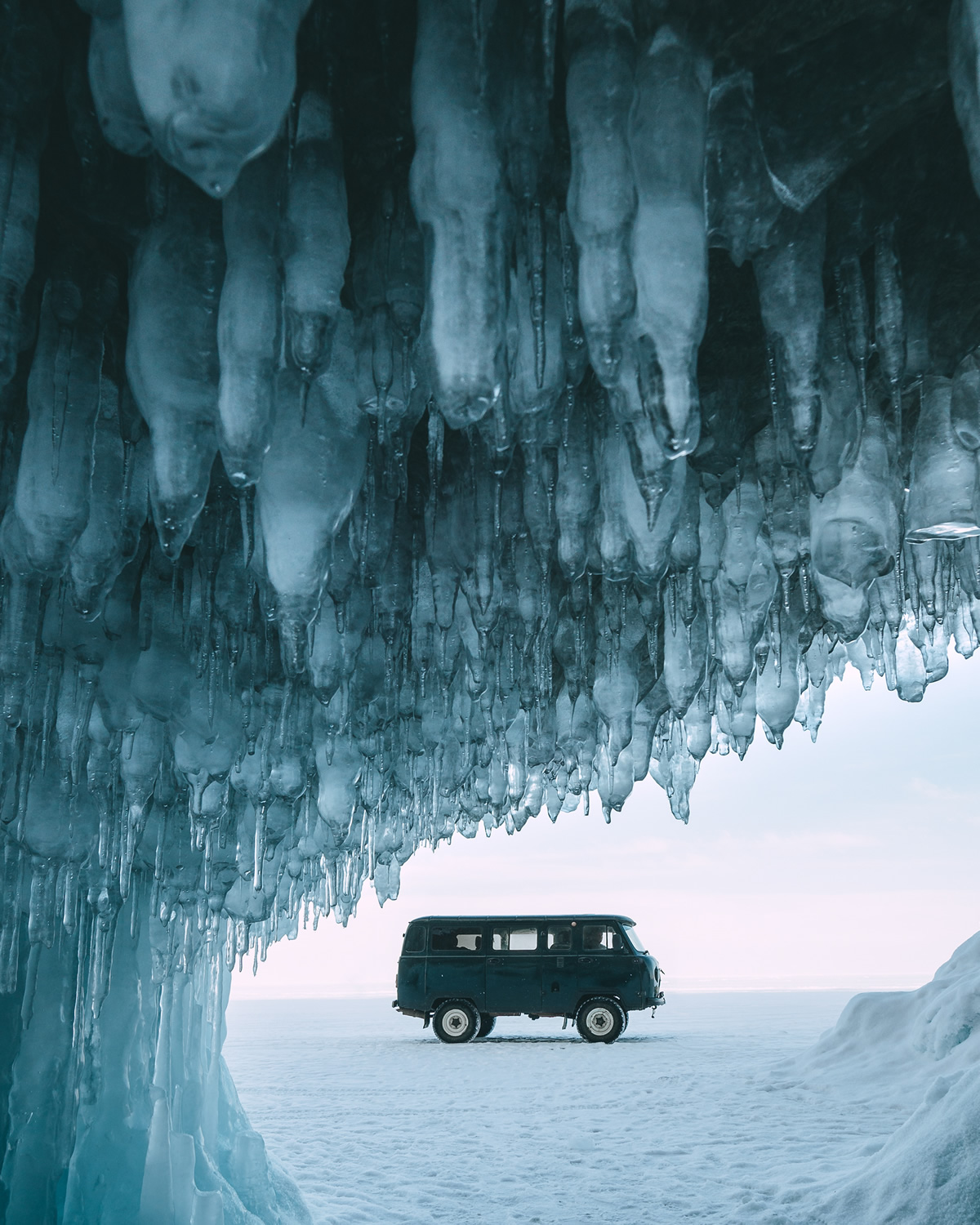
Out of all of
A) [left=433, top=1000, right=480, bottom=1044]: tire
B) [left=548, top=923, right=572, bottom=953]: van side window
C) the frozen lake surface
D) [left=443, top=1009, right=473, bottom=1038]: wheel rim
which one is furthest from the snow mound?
[left=443, top=1009, right=473, bottom=1038]: wheel rim

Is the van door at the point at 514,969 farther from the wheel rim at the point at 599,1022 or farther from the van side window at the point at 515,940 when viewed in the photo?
the wheel rim at the point at 599,1022

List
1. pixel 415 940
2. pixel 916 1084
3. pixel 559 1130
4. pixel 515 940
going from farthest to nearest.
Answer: pixel 415 940, pixel 515 940, pixel 916 1084, pixel 559 1130

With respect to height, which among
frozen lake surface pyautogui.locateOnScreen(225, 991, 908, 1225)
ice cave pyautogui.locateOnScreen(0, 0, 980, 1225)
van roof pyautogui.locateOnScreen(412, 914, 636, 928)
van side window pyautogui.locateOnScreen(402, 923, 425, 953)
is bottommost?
frozen lake surface pyautogui.locateOnScreen(225, 991, 908, 1225)

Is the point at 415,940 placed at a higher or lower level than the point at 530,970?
higher

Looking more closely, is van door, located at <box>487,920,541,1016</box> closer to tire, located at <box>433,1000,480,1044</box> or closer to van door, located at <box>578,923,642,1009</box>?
tire, located at <box>433,1000,480,1044</box>

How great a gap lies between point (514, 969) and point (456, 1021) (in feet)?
4.93

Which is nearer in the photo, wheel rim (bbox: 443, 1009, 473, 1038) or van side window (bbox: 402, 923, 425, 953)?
van side window (bbox: 402, 923, 425, 953)

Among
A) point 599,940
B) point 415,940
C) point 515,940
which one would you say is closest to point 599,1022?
point 599,940

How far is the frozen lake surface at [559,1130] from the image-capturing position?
727cm

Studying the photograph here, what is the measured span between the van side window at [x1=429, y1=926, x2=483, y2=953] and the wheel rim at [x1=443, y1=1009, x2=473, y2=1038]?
3.59 ft

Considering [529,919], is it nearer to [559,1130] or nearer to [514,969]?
[514,969]

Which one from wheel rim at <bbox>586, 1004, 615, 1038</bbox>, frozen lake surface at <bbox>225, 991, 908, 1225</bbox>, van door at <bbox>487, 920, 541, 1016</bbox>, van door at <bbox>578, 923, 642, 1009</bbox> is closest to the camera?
frozen lake surface at <bbox>225, 991, 908, 1225</bbox>

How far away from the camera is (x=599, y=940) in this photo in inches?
615

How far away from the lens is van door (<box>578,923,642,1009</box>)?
50.9ft
